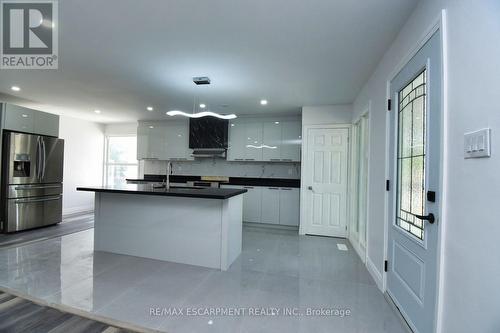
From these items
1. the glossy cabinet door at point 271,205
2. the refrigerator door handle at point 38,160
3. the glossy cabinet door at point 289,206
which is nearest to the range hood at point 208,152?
the glossy cabinet door at point 271,205

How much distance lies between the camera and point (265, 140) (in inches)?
215

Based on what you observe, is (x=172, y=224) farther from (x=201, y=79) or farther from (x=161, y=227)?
(x=201, y=79)

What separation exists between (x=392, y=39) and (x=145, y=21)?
2.29m

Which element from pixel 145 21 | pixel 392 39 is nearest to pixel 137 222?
pixel 145 21

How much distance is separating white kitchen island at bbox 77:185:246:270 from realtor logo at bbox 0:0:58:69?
1.70m

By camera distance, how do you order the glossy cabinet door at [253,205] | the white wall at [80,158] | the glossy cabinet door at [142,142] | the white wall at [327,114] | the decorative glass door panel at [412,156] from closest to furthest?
the decorative glass door panel at [412,156] < the white wall at [327,114] < the glossy cabinet door at [253,205] < the white wall at [80,158] < the glossy cabinet door at [142,142]

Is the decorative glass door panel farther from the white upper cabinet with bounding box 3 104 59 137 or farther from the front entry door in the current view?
the white upper cabinet with bounding box 3 104 59 137

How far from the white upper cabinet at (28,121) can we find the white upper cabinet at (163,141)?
1843mm

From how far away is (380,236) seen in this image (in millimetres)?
2590

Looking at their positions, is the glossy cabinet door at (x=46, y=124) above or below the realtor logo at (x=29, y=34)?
below

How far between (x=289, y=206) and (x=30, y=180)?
5.05 meters

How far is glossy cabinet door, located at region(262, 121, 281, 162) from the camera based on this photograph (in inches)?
212

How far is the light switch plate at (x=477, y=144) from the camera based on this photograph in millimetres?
1088

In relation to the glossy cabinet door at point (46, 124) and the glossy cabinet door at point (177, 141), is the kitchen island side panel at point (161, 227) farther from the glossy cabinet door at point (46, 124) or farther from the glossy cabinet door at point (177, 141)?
the glossy cabinet door at point (177, 141)
